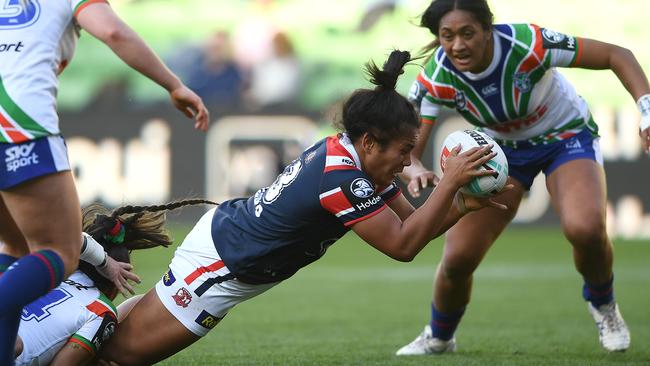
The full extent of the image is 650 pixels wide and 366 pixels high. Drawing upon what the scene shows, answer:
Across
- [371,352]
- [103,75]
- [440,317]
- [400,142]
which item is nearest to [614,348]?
[440,317]

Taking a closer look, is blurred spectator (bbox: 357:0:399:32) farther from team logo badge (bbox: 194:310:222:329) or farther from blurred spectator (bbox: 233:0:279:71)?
team logo badge (bbox: 194:310:222:329)

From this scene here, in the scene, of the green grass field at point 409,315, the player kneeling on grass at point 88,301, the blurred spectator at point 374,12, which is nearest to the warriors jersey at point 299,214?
the player kneeling on grass at point 88,301

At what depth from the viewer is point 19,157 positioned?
3.88 meters

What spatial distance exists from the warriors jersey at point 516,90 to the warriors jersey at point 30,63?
2528mm

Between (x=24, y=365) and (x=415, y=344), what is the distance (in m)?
2.39

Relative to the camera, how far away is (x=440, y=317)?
6.13 m

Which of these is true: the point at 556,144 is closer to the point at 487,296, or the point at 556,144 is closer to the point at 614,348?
the point at 614,348

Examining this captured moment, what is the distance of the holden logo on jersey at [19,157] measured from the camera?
12.7ft

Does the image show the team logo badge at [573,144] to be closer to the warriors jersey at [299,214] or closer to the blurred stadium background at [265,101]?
the warriors jersey at [299,214]

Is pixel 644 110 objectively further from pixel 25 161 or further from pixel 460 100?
pixel 25 161

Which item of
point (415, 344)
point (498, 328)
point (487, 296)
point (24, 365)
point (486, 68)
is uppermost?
point (486, 68)

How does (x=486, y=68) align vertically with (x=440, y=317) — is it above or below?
above

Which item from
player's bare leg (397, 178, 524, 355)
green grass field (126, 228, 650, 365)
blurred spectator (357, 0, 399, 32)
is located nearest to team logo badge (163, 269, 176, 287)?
green grass field (126, 228, 650, 365)

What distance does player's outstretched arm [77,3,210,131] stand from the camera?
388cm
